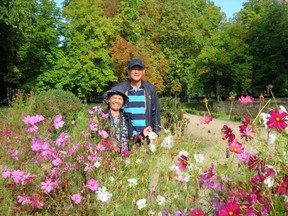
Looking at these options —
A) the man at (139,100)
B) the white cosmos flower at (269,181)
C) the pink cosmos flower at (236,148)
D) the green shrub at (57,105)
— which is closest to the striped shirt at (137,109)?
the man at (139,100)

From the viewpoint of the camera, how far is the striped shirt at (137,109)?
13.2 feet

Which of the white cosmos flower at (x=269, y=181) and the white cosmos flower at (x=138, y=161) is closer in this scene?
the white cosmos flower at (x=269, y=181)

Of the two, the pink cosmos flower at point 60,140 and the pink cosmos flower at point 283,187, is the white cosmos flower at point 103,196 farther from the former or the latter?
the pink cosmos flower at point 283,187

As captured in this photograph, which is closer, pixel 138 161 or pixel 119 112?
pixel 138 161

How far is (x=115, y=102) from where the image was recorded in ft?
12.6

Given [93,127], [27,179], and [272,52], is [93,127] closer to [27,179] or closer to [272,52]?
[27,179]

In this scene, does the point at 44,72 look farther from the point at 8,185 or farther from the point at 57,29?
the point at 8,185

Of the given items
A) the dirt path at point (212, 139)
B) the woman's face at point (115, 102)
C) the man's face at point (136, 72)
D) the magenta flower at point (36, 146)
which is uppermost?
the man's face at point (136, 72)

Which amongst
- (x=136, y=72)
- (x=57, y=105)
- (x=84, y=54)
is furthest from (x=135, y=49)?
(x=136, y=72)

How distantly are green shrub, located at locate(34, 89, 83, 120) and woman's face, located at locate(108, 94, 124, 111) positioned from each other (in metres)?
5.23

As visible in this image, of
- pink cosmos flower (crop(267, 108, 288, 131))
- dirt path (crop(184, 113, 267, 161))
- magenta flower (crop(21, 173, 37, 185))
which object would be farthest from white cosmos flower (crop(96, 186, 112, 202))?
pink cosmos flower (crop(267, 108, 288, 131))

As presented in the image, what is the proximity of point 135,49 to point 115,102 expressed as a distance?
22.7 metres

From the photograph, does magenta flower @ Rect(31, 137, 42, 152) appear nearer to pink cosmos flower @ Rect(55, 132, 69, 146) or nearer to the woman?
pink cosmos flower @ Rect(55, 132, 69, 146)

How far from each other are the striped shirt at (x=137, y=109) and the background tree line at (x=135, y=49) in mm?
19895
